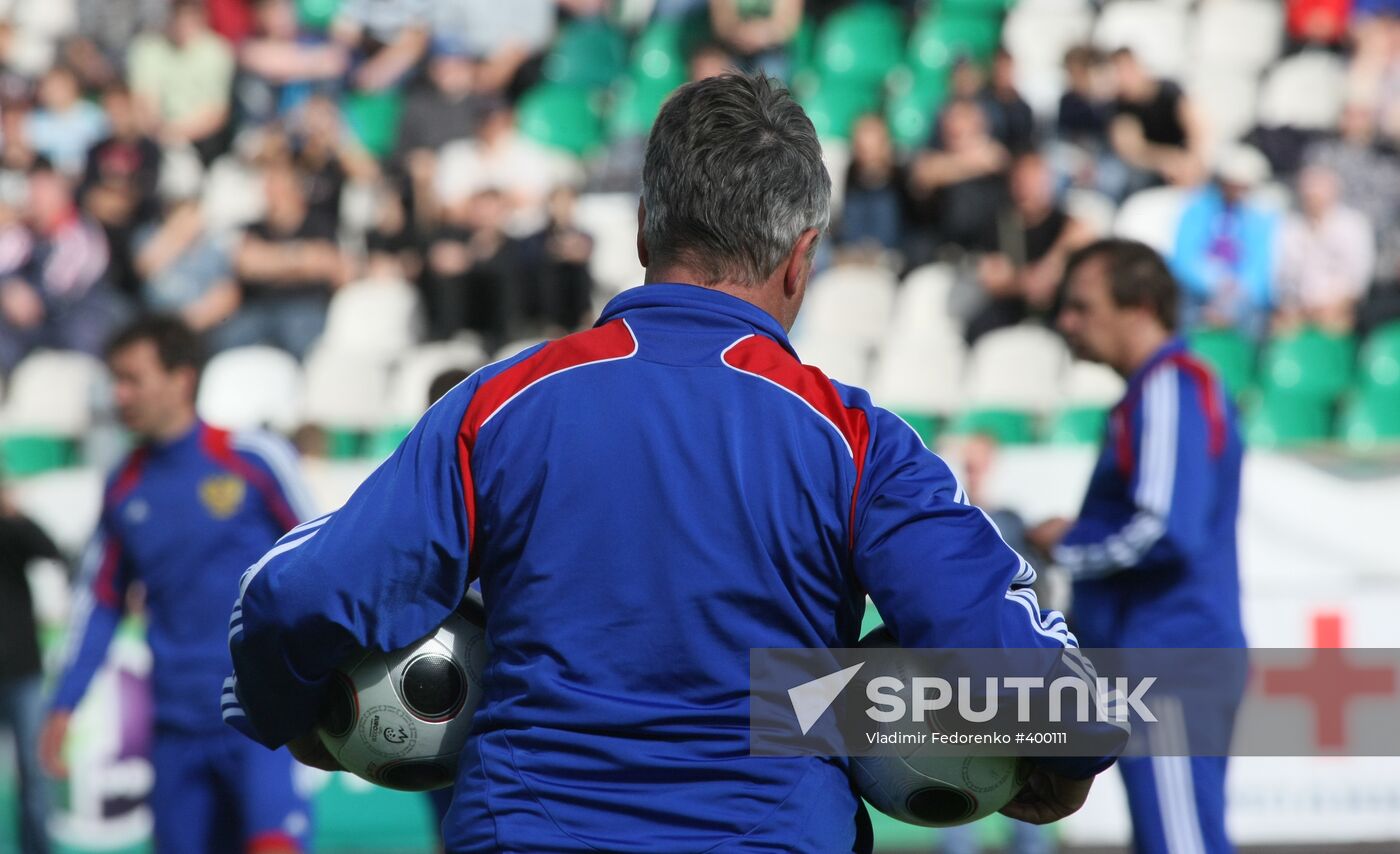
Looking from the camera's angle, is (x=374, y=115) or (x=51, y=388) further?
(x=374, y=115)

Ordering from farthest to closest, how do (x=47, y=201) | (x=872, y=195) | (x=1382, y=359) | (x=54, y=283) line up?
(x=47, y=201), (x=54, y=283), (x=872, y=195), (x=1382, y=359)

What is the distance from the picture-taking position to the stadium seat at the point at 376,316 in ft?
39.3

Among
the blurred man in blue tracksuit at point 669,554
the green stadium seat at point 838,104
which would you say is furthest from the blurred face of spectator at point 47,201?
the blurred man in blue tracksuit at point 669,554

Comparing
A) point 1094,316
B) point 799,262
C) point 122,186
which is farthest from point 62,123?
point 799,262

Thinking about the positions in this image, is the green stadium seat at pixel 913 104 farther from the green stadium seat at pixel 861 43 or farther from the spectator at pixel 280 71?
the spectator at pixel 280 71

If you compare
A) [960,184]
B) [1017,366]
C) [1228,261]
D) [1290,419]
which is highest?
[960,184]

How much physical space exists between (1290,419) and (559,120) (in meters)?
6.76

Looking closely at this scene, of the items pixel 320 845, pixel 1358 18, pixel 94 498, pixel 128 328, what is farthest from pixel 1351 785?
pixel 1358 18

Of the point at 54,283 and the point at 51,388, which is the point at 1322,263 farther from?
the point at 54,283

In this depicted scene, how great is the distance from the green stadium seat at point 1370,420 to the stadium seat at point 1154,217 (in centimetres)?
172

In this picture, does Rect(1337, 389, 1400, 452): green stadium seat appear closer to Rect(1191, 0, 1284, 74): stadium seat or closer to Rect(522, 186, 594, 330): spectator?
Rect(1191, 0, 1284, 74): stadium seat

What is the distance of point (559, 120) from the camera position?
14.6 metres

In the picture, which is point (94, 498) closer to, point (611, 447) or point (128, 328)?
point (128, 328)

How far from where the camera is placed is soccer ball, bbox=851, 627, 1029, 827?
101 inches
